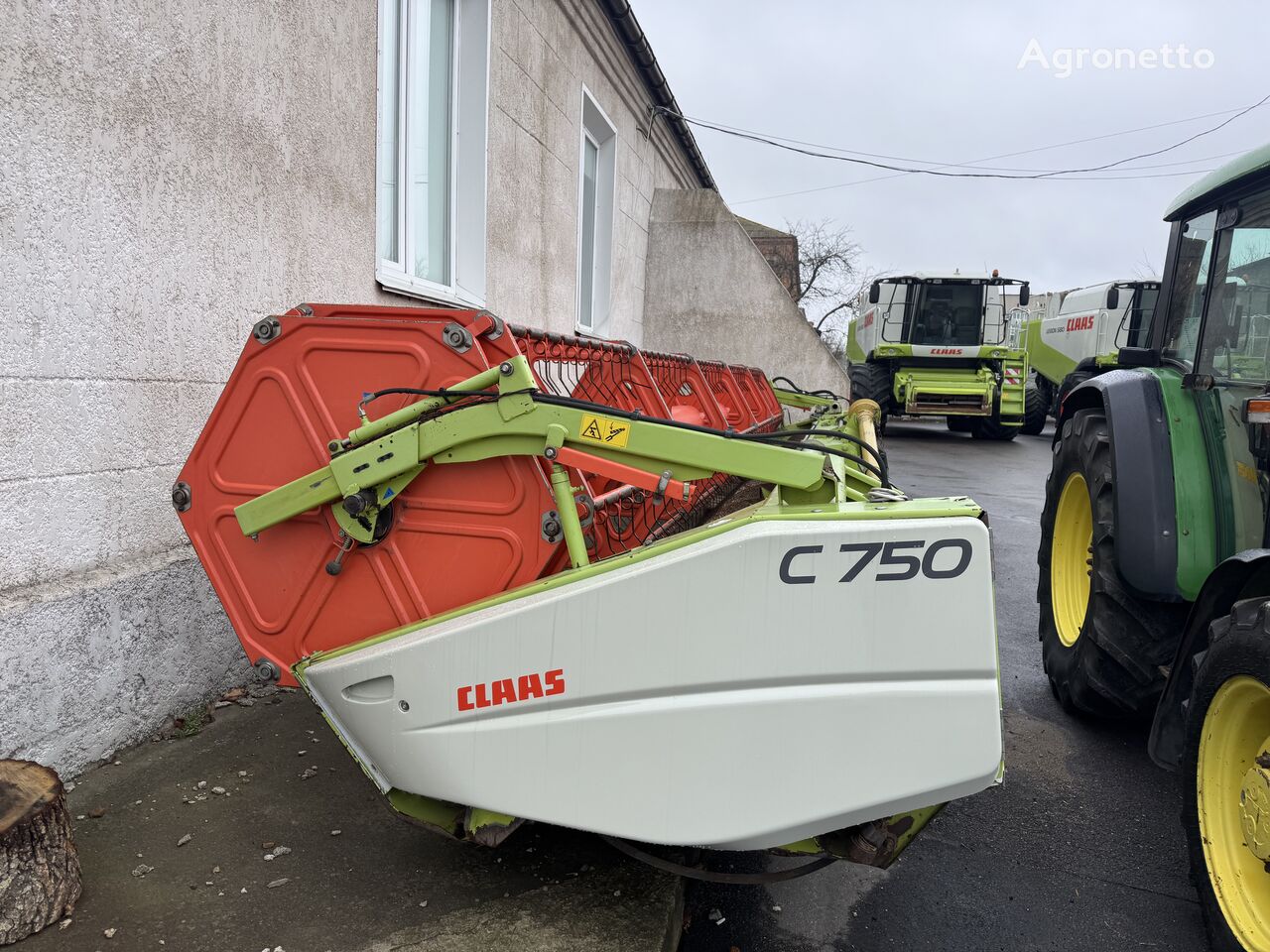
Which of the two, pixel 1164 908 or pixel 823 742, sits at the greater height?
pixel 823 742

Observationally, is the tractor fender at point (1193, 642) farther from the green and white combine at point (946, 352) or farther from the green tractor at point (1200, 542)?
the green and white combine at point (946, 352)

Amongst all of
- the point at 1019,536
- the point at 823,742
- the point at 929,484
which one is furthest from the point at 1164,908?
the point at 929,484

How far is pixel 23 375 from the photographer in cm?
256

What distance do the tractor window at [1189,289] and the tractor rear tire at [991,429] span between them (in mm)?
11819

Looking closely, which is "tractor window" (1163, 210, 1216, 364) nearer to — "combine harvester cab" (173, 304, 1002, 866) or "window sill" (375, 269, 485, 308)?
"combine harvester cab" (173, 304, 1002, 866)

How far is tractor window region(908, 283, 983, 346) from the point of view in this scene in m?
14.6

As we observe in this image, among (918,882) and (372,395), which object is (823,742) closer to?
(918,882)

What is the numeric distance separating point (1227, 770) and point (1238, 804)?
82 millimetres

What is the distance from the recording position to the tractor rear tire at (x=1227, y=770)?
6.77 feet

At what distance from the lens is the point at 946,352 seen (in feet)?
47.0

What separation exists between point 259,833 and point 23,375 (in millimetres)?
1467

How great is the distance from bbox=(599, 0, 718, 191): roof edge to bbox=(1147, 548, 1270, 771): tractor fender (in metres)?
6.90

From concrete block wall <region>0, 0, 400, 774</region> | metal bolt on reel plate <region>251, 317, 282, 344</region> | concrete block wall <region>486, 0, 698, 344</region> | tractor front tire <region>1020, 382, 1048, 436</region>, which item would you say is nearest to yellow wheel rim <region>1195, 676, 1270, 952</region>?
metal bolt on reel plate <region>251, 317, 282, 344</region>

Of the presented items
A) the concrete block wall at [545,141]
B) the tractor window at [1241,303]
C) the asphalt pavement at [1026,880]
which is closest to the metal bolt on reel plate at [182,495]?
the asphalt pavement at [1026,880]
